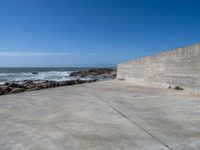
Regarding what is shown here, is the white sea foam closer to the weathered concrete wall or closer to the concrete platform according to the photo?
the weathered concrete wall

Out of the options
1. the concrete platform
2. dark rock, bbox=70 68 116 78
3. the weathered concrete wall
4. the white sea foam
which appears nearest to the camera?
the concrete platform

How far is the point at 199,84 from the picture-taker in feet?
23.8

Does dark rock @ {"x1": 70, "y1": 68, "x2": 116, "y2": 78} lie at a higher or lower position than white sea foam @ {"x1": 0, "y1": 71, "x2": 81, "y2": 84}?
higher

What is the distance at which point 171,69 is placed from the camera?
923cm

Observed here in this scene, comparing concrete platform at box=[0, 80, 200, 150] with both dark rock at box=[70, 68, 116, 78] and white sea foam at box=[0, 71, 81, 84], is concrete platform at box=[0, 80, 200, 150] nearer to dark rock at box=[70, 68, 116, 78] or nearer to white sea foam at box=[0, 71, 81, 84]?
white sea foam at box=[0, 71, 81, 84]

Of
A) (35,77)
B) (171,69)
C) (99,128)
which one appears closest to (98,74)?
(35,77)

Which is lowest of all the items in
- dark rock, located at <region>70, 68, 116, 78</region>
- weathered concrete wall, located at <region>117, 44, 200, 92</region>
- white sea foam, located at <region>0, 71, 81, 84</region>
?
white sea foam, located at <region>0, 71, 81, 84</region>

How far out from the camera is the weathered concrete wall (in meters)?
7.61

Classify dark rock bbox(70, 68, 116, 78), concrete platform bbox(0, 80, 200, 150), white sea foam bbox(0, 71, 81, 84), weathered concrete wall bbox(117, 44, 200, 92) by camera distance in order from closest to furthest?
concrete platform bbox(0, 80, 200, 150), weathered concrete wall bbox(117, 44, 200, 92), white sea foam bbox(0, 71, 81, 84), dark rock bbox(70, 68, 116, 78)

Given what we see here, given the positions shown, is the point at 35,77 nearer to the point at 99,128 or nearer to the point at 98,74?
the point at 98,74

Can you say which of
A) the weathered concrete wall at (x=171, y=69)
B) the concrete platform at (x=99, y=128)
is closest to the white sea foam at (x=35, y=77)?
the weathered concrete wall at (x=171, y=69)

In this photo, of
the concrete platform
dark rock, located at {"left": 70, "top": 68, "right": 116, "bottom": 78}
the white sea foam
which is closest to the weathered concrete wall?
the concrete platform

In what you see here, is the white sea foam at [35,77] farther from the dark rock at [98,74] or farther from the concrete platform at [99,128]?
the concrete platform at [99,128]

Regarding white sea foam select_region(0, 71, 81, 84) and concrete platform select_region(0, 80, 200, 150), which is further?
white sea foam select_region(0, 71, 81, 84)
